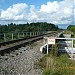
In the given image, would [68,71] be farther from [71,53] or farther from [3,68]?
[71,53]

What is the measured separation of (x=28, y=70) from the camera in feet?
33.1

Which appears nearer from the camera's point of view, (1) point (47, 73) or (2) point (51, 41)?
(1) point (47, 73)

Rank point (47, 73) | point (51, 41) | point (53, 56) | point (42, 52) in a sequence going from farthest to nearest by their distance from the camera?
point (42, 52) < point (51, 41) < point (53, 56) < point (47, 73)

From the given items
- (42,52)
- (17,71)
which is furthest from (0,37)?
(17,71)

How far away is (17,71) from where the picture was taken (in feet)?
31.8

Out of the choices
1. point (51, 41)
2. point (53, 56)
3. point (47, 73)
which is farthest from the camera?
point (51, 41)

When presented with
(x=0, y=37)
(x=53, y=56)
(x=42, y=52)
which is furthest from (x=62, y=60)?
(x=0, y=37)

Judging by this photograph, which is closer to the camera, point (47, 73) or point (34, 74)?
point (47, 73)

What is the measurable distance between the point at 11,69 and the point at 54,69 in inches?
66.5

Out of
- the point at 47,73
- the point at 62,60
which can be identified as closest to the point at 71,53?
the point at 62,60

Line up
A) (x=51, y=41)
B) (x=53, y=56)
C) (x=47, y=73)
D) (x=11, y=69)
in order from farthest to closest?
(x=51, y=41) → (x=53, y=56) → (x=11, y=69) → (x=47, y=73)

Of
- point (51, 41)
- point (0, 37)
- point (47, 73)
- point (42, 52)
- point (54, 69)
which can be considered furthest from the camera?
point (0, 37)

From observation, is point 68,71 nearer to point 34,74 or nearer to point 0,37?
point 34,74

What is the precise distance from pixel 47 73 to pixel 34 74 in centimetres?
81
